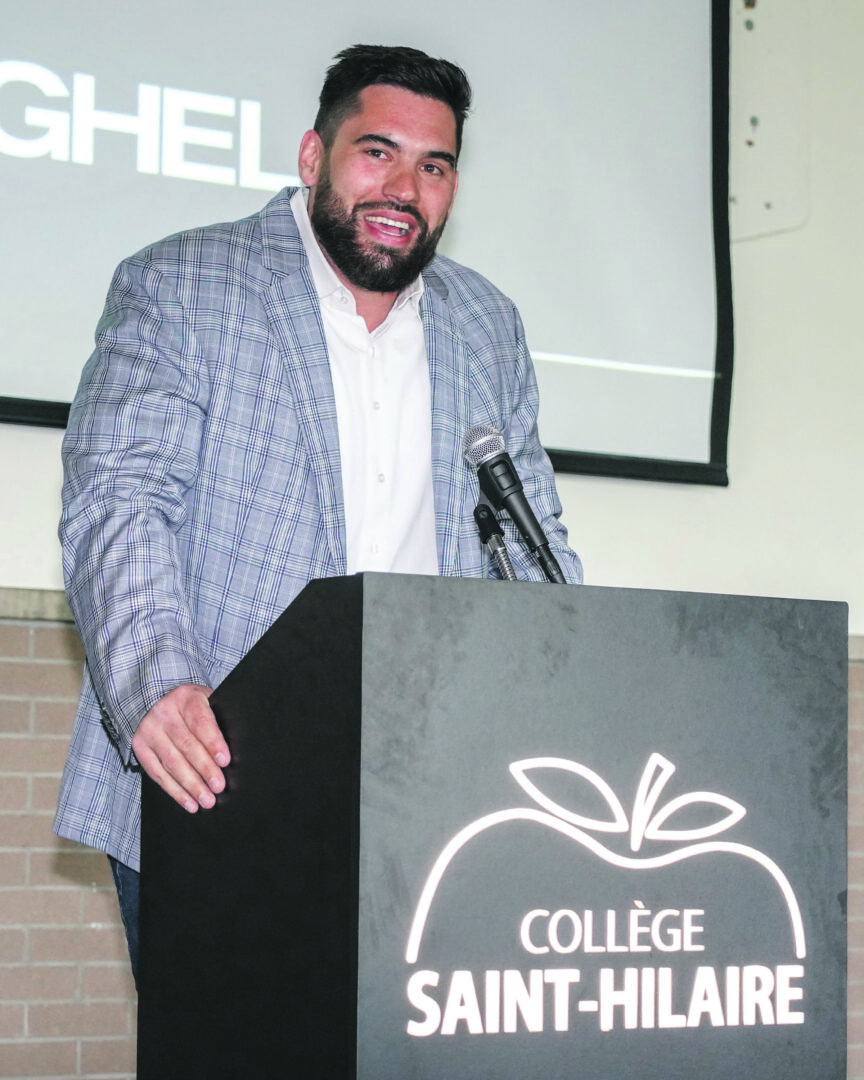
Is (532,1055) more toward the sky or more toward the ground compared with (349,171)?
more toward the ground

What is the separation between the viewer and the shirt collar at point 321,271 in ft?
5.85

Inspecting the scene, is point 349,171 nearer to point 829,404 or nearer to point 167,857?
point 167,857

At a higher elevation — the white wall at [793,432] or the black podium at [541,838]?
the white wall at [793,432]

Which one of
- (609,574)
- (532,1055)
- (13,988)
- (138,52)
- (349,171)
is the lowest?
(13,988)

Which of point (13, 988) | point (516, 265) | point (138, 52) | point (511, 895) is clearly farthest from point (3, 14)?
point (511, 895)

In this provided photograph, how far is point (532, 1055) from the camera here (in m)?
0.84

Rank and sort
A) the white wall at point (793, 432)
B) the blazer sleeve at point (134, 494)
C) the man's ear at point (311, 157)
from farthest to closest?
the white wall at point (793, 432) < the man's ear at point (311, 157) < the blazer sleeve at point (134, 494)

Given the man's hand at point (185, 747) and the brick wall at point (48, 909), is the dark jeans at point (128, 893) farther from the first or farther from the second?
the brick wall at point (48, 909)

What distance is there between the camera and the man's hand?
105cm

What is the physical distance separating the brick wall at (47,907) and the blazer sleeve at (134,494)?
115 cm

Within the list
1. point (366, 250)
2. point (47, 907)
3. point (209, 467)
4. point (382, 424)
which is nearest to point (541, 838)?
point (209, 467)

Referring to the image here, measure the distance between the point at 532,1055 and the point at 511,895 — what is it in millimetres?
103

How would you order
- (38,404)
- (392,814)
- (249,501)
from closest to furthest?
(392,814)
(249,501)
(38,404)

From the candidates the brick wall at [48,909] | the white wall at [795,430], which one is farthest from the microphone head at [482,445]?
the white wall at [795,430]
